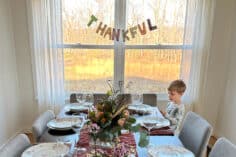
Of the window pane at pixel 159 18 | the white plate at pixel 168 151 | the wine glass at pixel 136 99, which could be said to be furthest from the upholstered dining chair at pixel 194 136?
the window pane at pixel 159 18

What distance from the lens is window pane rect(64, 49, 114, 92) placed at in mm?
3197

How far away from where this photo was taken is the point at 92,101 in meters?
2.41

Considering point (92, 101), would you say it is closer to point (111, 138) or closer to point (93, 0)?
point (111, 138)

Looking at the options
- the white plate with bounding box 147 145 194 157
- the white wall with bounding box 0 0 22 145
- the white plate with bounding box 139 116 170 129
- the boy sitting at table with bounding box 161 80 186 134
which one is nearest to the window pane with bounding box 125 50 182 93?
the boy sitting at table with bounding box 161 80 186 134

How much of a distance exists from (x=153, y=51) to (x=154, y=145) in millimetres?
1862

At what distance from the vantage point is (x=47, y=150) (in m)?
1.44

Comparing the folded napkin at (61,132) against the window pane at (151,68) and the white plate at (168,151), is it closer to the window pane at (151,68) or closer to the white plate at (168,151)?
the white plate at (168,151)

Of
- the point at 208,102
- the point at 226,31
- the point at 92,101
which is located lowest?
the point at 208,102

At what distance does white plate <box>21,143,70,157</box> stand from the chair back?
93 cm

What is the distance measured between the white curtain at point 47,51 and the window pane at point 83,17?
0.11 m

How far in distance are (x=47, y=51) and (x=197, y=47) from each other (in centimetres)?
194

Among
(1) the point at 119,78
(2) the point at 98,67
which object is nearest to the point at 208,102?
(1) the point at 119,78

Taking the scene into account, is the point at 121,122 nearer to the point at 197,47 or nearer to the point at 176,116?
the point at 176,116

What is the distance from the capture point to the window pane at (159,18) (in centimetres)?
303
